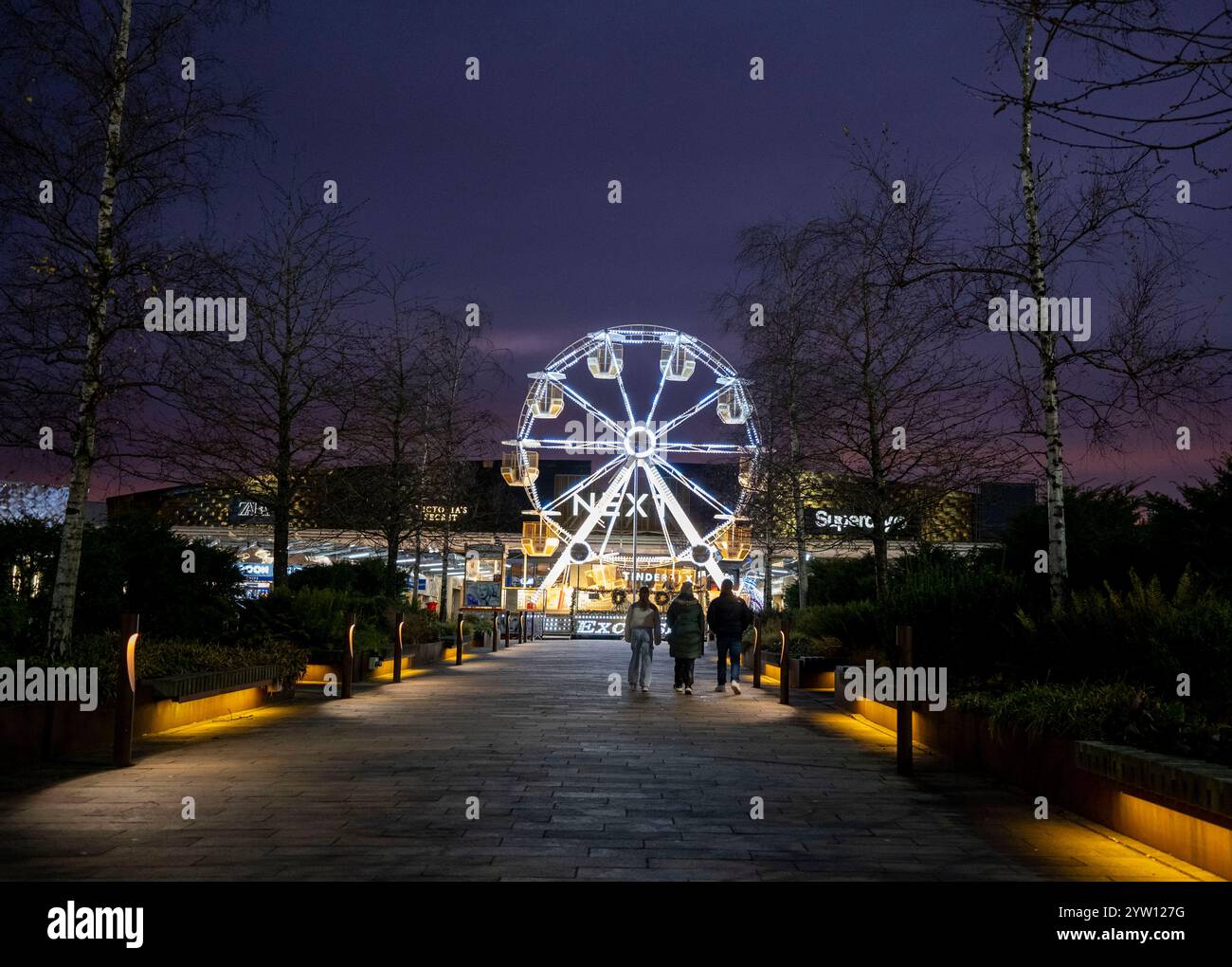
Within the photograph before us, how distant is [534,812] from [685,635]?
10.4m

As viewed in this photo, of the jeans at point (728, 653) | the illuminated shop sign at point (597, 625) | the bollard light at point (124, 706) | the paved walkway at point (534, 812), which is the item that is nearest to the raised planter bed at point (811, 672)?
the jeans at point (728, 653)

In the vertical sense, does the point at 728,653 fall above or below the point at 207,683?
below

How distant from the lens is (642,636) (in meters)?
17.9

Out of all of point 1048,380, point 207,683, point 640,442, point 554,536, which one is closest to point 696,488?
point 640,442

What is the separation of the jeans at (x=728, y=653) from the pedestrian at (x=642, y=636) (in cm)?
112

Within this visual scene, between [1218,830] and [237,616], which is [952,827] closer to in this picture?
[1218,830]

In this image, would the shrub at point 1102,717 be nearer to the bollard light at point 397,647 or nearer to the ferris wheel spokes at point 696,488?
the bollard light at point 397,647

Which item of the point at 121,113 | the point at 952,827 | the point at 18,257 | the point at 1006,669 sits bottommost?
the point at 952,827

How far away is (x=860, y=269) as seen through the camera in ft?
61.1

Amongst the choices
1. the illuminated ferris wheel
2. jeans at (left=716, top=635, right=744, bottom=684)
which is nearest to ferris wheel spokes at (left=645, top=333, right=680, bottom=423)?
the illuminated ferris wheel

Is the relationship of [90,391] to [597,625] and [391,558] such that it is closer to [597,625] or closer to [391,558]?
[391,558]

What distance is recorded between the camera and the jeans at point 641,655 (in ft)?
58.5
